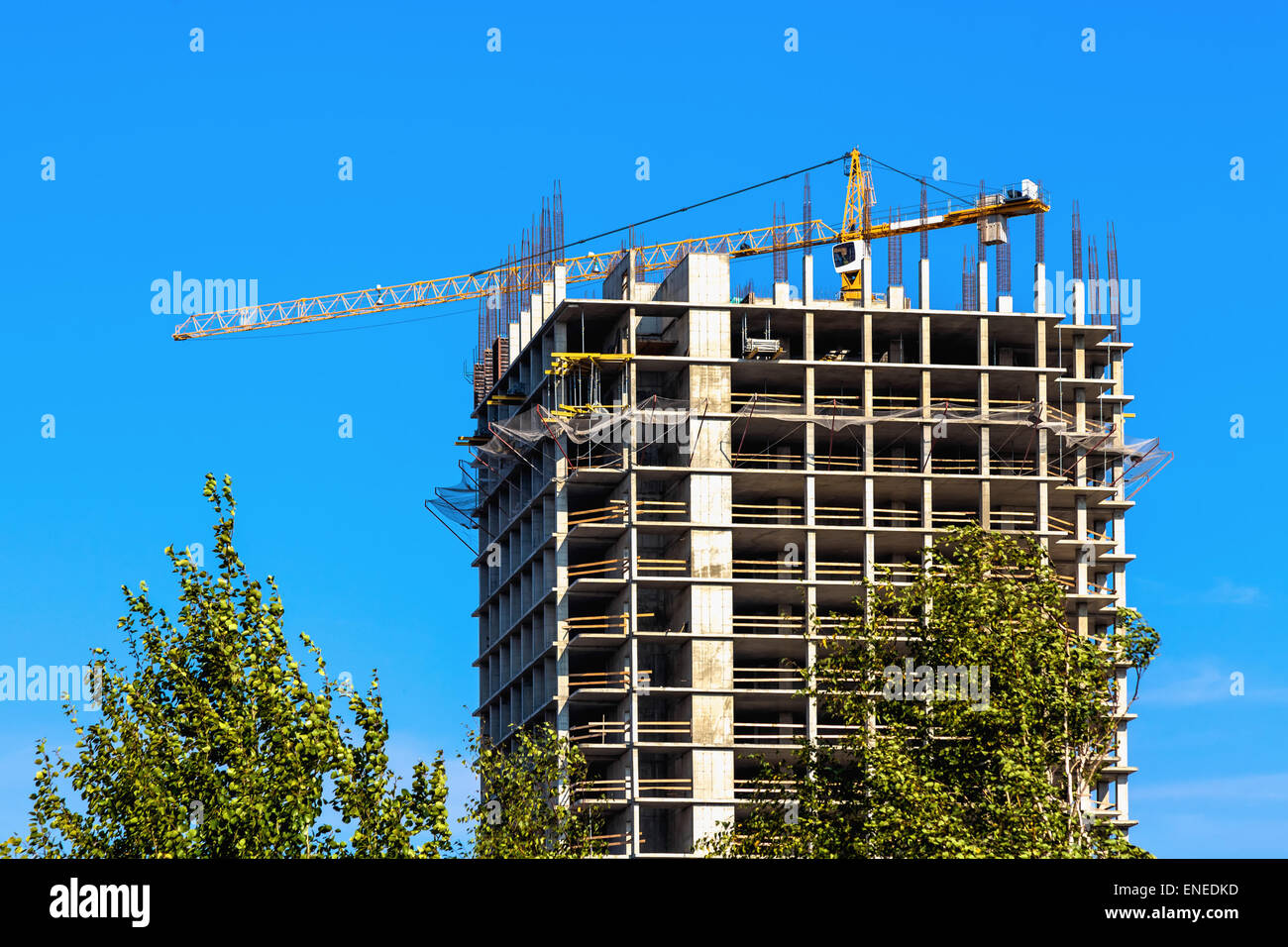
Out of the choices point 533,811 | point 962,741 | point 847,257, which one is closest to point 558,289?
point 847,257

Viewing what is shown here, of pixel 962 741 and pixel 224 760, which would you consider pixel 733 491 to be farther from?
pixel 224 760

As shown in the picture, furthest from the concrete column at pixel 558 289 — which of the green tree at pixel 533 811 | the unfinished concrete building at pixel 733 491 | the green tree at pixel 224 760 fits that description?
the green tree at pixel 224 760

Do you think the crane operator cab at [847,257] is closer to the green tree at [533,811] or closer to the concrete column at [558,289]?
the concrete column at [558,289]

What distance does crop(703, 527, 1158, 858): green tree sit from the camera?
2430 inches

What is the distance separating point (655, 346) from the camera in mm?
115062

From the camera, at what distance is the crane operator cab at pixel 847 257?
13562 centimetres

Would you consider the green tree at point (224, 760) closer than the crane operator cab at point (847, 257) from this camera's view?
Yes

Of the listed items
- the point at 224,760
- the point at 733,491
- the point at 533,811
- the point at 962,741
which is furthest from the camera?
the point at 733,491

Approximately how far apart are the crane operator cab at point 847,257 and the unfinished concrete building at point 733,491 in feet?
55.3

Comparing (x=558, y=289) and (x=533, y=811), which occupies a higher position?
(x=558, y=289)

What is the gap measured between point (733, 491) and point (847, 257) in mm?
29180

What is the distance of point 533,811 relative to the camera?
86438mm

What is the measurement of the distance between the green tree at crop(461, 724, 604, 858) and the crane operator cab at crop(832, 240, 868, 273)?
45.8 meters

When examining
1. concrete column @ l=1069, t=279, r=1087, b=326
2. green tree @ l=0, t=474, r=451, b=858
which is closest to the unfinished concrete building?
concrete column @ l=1069, t=279, r=1087, b=326
